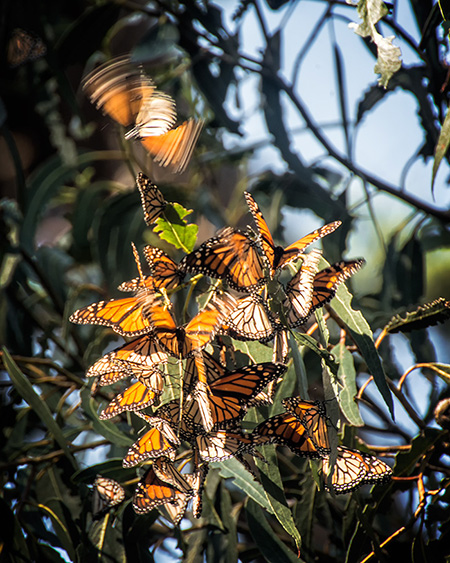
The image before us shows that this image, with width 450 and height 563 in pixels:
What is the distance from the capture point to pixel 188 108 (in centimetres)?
191

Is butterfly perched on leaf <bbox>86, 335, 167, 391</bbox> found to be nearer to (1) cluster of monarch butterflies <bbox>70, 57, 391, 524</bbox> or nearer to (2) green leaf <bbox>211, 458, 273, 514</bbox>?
(1) cluster of monarch butterflies <bbox>70, 57, 391, 524</bbox>

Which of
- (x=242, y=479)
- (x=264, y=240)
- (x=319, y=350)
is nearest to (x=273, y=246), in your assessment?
(x=264, y=240)

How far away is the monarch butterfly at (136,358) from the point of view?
601 millimetres

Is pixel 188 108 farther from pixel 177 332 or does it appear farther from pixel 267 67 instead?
pixel 177 332

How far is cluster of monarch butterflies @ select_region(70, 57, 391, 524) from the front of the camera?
58 cm

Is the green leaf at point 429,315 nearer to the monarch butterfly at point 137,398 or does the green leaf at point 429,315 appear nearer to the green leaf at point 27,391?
the monarch butterfly at point 137,398

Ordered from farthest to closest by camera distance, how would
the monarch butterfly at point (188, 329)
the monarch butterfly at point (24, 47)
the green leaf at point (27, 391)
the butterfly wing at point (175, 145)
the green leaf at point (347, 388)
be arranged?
1. the monarch butterfly at point (24, 47)
2. the green leaf at point (27, 391)
3. the green leaf at point (347, 388)
4. the butterfly wing at point (175, 145)
5. the monarch butterfly at point (188, 329)

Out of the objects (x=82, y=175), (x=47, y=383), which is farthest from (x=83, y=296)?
(x=82, y=175)

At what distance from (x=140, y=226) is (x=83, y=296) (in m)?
0.29

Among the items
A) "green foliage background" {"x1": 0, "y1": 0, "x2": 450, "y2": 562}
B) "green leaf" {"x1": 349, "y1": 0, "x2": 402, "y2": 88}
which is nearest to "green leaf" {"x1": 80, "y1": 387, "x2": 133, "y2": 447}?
"green foliage background" {"x1": 0, "y1": 0, "x2": 450, "y2": 562}

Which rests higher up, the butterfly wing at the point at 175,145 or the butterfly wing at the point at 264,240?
the butterfly wing at the point at 175,145

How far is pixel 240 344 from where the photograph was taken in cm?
79

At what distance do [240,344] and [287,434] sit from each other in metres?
0.16

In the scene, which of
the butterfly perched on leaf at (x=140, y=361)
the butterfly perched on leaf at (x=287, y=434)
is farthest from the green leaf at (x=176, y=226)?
the butterfly perched on leaf at (x=287, y=434)
